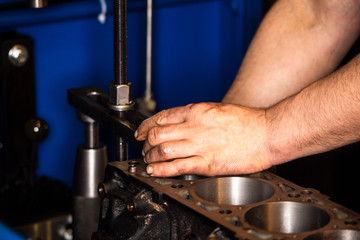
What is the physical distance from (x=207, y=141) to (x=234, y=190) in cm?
8

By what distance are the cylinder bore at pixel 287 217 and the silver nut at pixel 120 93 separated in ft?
1.08

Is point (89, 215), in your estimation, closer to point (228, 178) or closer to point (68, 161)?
point (228, 178)

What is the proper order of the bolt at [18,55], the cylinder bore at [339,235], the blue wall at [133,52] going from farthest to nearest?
the blue wall at [133,52]
the bolt at [18,55]
the cylinder bore at [339,235]

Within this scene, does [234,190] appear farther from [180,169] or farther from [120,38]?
[120,38]

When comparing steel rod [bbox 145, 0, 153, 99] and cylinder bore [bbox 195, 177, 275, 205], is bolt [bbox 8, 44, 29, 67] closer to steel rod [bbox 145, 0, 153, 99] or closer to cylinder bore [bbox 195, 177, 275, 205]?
steel rod [bbox 145, 0, 153, 99]

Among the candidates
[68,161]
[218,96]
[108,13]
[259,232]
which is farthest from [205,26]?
[259,232]

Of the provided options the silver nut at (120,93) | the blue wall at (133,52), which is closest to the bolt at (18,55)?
the blue wall at (133,52)

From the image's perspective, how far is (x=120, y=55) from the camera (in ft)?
3.41

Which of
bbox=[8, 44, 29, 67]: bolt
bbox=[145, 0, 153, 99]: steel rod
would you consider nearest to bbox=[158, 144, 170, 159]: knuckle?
bbox=[8, 44, 29, 67]: bolt

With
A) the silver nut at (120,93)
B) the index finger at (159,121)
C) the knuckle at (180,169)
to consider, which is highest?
the silver nut at (120,93)

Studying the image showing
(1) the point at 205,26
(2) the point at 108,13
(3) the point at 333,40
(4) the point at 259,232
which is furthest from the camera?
(1) the point at 205,26

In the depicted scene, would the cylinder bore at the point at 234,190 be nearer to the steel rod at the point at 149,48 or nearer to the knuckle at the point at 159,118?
the knuckle at the point at 159,118

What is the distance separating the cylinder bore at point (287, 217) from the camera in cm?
86

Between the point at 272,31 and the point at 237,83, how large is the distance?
0.43 feet
